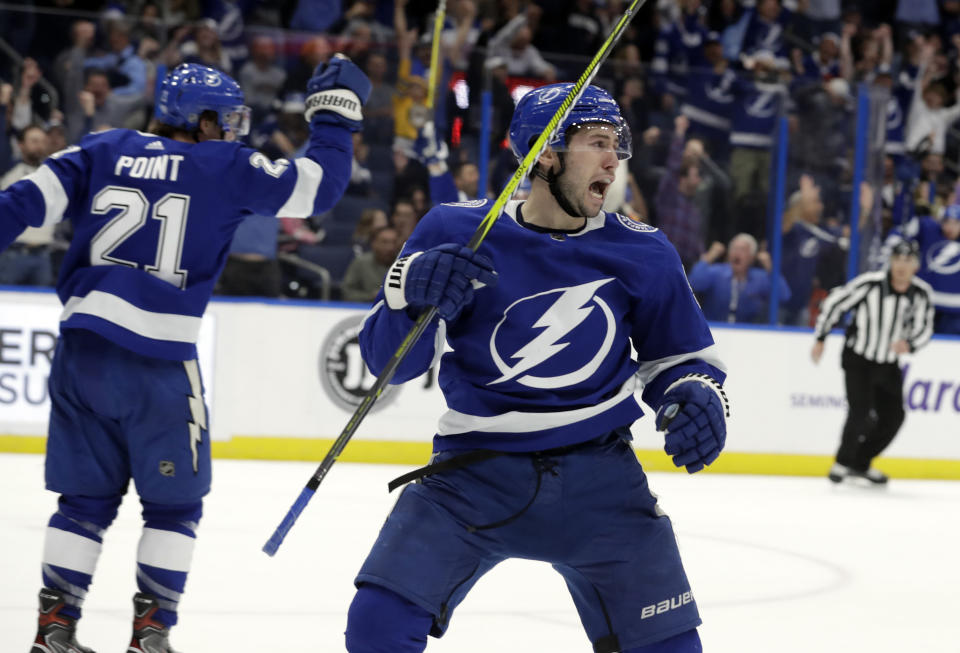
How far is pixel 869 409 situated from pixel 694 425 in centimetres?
613

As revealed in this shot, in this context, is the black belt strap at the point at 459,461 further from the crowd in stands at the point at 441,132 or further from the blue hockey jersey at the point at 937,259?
the blue hockey jersey at the point at 937,259

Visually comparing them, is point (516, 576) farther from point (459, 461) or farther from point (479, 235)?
point (479, 235)

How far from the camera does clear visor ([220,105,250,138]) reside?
3025 millimetres

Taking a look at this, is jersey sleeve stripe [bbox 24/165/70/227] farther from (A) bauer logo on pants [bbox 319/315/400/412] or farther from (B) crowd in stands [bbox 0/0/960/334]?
(A) bauer logo on pants [bbox 319/315/400/412]

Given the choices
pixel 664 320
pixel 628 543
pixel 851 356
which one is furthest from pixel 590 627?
pixel 851 356

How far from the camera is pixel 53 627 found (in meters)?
2.81

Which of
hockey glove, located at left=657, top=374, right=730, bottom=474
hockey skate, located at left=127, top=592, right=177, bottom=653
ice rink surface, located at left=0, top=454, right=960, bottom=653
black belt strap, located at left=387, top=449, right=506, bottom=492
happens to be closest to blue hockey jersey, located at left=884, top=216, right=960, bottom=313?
ice rink surface, located at left=0, top=454, right=960, bottom=653

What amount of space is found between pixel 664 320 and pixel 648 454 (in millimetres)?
5863

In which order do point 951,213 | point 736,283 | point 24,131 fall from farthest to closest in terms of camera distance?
point 951,213 < point 736,283 < point 24,131

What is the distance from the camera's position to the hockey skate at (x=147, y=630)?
287 centimetres

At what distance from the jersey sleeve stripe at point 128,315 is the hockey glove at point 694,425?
122 centimetres

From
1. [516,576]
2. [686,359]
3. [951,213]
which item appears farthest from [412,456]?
[686,359]

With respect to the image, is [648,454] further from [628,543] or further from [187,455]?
[628,543]

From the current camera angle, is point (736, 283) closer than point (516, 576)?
No
